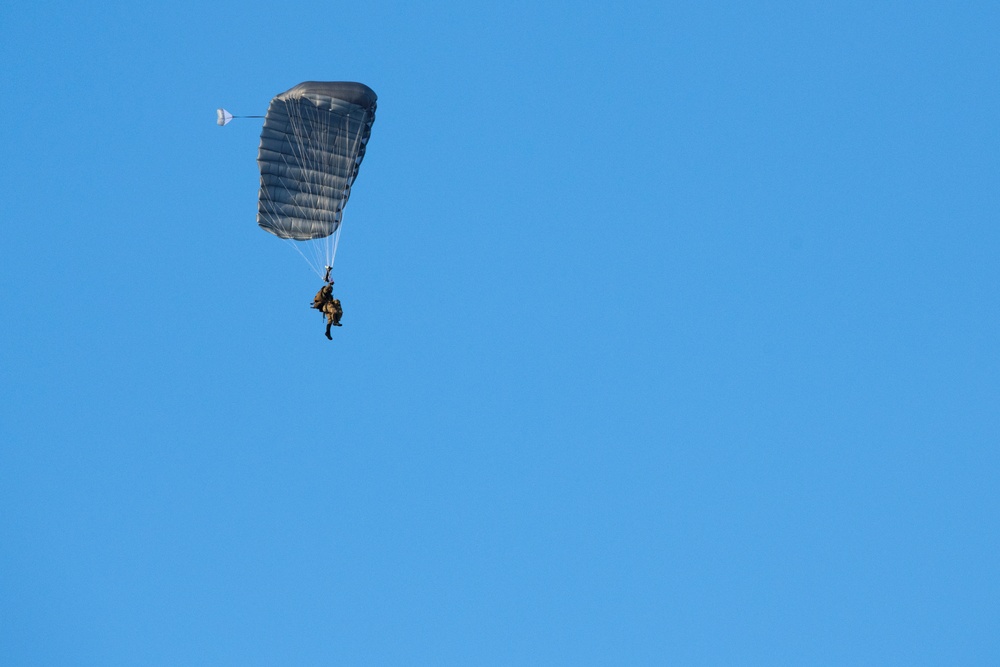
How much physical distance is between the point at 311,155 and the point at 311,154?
0.04 m

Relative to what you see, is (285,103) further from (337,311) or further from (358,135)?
(337,311)

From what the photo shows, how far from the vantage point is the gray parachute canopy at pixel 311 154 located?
43.7 m

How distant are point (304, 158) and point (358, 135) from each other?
1.57 m

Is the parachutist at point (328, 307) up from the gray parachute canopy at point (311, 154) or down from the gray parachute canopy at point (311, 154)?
down

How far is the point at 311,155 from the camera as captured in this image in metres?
44.5

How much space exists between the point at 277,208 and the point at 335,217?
5.00 feet

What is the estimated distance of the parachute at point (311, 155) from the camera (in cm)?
4372

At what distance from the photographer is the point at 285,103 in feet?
143

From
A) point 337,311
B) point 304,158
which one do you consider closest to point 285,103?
point 304,158

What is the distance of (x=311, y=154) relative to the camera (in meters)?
44.5

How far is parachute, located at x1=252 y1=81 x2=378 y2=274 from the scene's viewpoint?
43719 mm

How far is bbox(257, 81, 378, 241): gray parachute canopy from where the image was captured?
43719 mm

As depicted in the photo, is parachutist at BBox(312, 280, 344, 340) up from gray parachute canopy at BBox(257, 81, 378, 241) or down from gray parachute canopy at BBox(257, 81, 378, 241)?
down

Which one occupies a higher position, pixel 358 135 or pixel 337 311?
pixel 358 135
